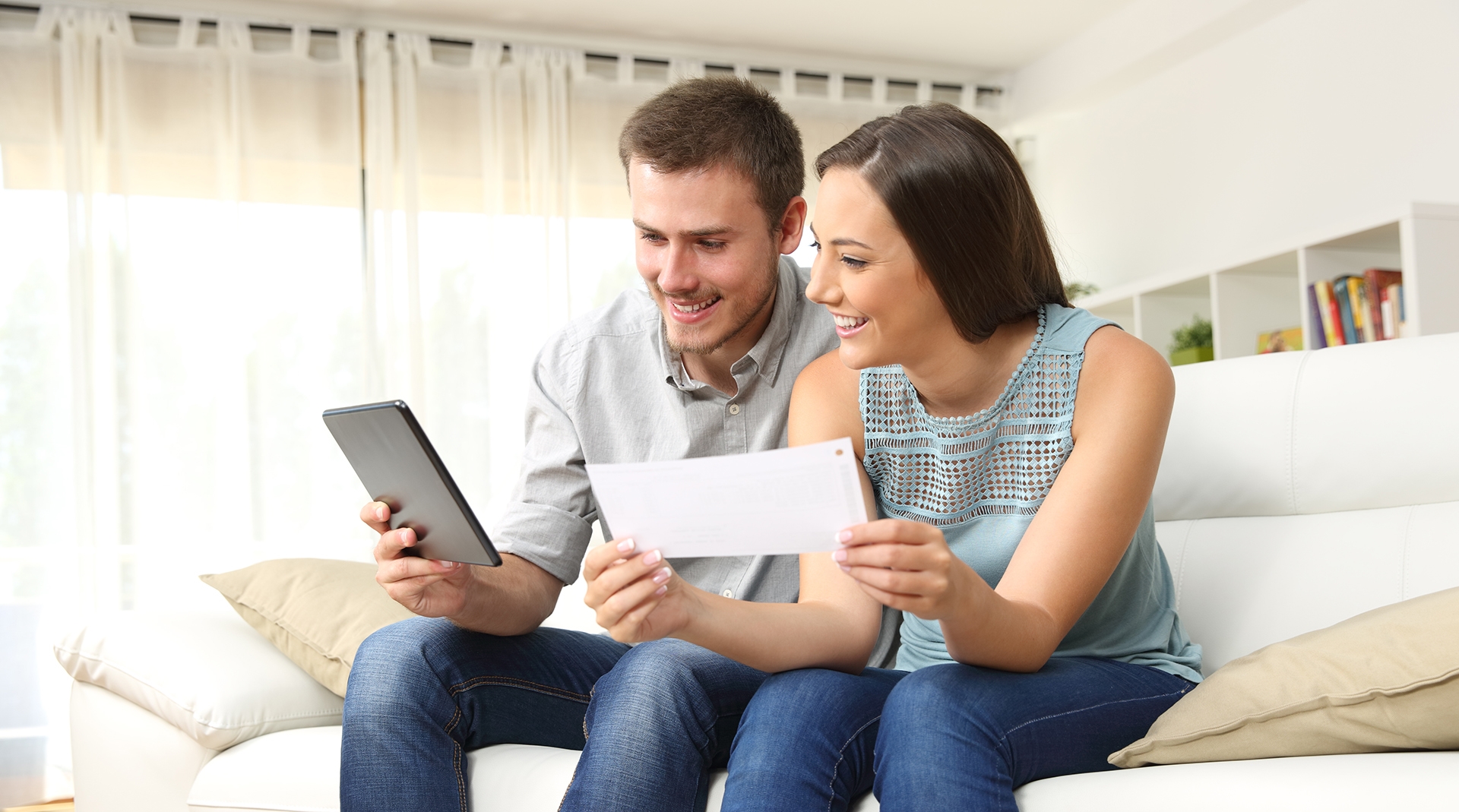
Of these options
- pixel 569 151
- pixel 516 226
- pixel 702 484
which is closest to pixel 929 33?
pixel 569 151

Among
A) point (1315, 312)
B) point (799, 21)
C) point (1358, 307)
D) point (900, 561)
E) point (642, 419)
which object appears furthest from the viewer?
point (799, 21)

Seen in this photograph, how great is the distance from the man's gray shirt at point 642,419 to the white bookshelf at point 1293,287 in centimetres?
172

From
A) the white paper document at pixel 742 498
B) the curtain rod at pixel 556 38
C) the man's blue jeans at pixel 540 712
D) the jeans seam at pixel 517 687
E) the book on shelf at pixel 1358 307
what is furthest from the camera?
the curtain rod at pixel 556 38

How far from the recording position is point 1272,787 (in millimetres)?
902

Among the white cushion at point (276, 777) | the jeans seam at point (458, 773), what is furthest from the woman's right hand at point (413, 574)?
the white cushion at point (276, 777)

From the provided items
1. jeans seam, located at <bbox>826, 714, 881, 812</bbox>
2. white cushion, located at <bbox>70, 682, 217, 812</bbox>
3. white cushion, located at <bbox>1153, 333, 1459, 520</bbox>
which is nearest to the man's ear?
white cushion, located at <bbox>1153, 333, 1459, 520</bbox>

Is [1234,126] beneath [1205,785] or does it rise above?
above

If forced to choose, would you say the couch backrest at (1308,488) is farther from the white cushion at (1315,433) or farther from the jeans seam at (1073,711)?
the jeans seam at (1073,711)

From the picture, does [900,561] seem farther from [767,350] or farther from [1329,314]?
[1329,314]

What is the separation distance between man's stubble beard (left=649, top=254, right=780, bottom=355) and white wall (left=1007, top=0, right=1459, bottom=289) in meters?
1.59

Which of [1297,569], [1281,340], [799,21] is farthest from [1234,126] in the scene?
[1297,569]

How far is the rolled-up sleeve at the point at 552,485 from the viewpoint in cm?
143

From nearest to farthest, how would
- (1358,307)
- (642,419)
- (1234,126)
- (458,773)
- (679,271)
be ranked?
(458,773) → (679,271) → (642,419) → (1358,307) → (1234,126)

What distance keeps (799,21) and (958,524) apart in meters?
2.94
